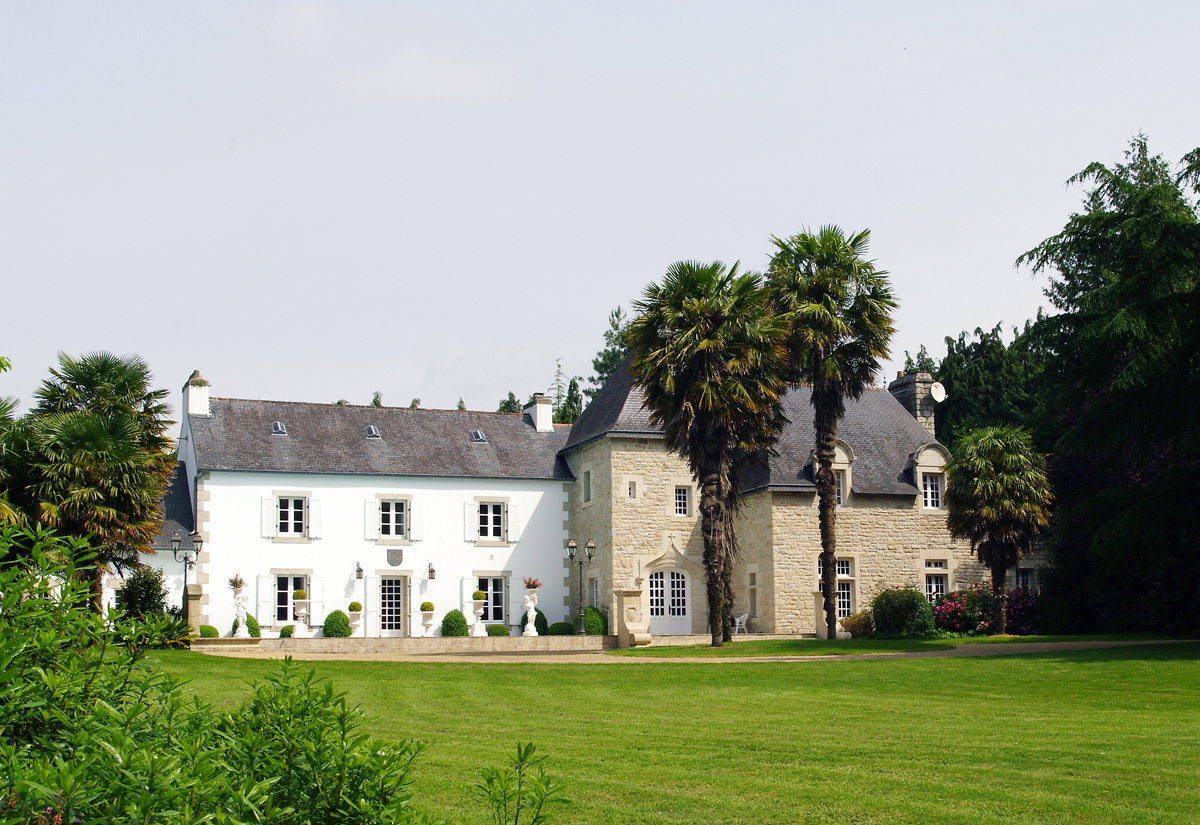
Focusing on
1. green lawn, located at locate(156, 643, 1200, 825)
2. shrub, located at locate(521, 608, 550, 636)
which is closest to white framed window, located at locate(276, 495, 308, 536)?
shrub, located at locate(521, 608, 550, 636)

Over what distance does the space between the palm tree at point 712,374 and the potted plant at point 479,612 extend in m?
8.42

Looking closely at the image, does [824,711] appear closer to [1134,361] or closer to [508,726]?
[508,726]

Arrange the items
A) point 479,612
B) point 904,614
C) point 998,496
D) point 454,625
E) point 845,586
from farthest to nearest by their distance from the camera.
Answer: point 845,586, point 479,612, point 454,625, point 904,614, point 998,496

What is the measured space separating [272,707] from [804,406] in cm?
3293

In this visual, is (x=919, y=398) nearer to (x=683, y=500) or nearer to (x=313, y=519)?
(x=683, y=500)

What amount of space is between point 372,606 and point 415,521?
106 inches

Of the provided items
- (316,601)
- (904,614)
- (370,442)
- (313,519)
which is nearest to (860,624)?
(904,614)

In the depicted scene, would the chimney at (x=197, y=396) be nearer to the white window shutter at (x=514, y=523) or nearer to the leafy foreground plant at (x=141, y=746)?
the white window shutter at (x=514, y=523)

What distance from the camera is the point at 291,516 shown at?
31688 mm

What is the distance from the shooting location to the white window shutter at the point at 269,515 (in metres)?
31.1

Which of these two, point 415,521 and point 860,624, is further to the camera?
point 415,521

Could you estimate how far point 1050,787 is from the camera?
7910mm

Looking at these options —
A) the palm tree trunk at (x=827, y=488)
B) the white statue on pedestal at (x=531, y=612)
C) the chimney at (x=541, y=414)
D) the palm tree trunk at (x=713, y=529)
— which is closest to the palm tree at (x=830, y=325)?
the palm tree trunk at (x=827, y=488)

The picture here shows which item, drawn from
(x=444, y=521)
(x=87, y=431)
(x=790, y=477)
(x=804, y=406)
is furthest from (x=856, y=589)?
(x=87, y=431)
